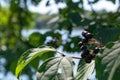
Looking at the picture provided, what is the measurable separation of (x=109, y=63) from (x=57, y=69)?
335 mm

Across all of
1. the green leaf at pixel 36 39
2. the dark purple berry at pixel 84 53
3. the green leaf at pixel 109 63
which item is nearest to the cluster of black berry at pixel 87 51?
the dark purple berry at pixel 84 53

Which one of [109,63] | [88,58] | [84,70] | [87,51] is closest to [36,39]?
[87,51]

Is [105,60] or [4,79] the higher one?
[105,60]

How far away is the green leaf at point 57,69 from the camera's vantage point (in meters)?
1.51

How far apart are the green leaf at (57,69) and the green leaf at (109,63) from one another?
18cm

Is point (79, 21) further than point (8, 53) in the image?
No

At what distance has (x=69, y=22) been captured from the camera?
122 inches

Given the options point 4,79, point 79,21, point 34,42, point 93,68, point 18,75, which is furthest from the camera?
point 4,79

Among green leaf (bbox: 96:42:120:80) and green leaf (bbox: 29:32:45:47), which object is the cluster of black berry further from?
green leaf (bbox: 29:32:45:47)

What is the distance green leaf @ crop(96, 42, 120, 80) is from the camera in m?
1.25

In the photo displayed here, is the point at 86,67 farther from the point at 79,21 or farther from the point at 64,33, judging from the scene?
the point at 64,33

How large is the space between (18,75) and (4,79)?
288cm

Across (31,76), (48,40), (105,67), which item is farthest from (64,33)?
(105,67)

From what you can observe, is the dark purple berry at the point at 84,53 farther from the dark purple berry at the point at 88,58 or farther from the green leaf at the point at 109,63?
the green leaf at the point at 109,63
